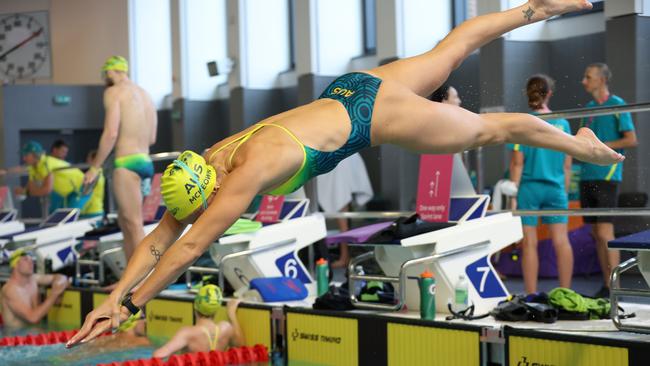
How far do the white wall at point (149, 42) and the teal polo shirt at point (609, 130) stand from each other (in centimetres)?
1248

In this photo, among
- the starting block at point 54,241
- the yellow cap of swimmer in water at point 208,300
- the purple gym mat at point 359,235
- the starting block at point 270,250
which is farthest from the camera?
the starting block at point 54,241

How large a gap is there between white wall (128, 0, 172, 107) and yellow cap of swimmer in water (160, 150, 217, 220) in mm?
14013

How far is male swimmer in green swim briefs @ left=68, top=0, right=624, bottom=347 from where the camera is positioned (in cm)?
336

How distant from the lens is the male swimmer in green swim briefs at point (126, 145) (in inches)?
289

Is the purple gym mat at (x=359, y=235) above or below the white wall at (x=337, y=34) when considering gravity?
below

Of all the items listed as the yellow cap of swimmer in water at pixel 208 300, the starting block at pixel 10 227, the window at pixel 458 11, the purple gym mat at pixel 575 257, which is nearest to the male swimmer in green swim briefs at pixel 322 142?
the yellow cap of swimmer in water at pixel 208 300

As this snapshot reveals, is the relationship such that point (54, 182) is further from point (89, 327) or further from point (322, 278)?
point (89, 327)

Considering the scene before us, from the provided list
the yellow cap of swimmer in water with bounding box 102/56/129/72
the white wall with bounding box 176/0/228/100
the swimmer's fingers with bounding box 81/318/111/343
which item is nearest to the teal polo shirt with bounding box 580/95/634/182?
the swimmer's fingers with bounding box 81/318/111/343

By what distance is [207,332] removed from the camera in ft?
21.2

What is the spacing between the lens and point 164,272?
330 cm

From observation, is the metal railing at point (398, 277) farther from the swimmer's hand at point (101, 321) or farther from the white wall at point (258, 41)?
the white wall at point (258, 41)

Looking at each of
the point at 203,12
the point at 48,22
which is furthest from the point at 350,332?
the point at 48,22

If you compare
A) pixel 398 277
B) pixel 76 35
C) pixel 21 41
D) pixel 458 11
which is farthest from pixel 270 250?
pixel 21 41

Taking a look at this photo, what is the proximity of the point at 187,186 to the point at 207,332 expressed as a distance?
3050 millimetres
